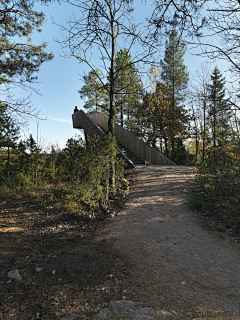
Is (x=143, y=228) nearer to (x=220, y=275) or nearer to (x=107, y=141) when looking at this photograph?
(x=220, y=275)

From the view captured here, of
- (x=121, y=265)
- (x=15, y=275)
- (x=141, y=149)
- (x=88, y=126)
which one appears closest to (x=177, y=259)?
(x=121, y=265)

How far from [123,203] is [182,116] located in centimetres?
1362

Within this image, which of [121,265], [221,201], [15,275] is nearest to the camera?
[15,275]

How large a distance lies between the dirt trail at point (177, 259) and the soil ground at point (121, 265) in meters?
0.01

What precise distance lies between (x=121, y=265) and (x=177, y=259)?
3.16ft

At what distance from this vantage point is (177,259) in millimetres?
3246

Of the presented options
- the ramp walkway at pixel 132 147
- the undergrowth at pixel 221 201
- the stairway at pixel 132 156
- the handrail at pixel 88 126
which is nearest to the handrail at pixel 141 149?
the ramp walkway at pixel 132 147

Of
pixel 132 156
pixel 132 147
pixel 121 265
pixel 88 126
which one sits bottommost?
pixel 121 265

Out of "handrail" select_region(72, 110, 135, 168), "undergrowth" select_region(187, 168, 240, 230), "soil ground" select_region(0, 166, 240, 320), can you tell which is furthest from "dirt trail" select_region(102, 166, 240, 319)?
"handrail" select_region(72, 110, 135, 168)

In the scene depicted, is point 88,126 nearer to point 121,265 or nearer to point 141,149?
point 141,149

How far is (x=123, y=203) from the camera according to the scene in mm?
5957

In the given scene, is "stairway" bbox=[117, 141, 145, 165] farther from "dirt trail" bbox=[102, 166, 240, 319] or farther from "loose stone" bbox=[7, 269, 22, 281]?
"loose stone" bbox=[7, 269, 22, 281]

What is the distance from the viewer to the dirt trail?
2.27 m

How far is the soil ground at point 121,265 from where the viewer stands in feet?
7.34
